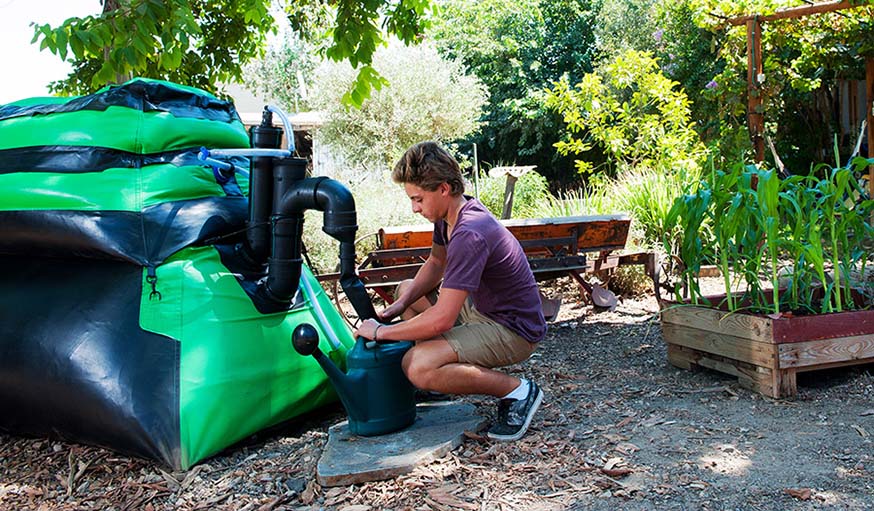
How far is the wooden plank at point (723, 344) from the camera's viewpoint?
3.40m

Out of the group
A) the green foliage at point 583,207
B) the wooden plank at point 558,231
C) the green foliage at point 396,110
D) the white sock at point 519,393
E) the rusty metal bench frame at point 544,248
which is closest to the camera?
the white sock at point 519,393

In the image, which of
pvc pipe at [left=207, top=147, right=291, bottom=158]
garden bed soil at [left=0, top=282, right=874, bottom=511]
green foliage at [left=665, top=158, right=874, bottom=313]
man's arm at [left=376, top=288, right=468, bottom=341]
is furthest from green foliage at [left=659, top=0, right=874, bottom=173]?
pvc pipe at [left=207, top=147, right=291, bottom=158]

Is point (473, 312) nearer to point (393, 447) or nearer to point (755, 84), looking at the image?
point (393, 447)

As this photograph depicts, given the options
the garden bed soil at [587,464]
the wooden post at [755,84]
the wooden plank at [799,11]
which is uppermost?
the wooden plank at [799,11]

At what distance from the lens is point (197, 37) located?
463cm

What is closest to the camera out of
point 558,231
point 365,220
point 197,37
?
point 197,37

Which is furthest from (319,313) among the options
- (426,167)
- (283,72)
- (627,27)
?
(283,72)

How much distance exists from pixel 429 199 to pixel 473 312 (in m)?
0.54

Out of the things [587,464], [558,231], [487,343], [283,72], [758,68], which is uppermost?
[283,72]

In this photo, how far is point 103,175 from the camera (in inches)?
124

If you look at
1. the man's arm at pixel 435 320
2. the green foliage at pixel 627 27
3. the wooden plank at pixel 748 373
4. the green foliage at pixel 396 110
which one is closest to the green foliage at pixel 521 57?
the green foliage at pixel 627 27

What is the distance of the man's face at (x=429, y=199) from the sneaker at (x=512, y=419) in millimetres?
794

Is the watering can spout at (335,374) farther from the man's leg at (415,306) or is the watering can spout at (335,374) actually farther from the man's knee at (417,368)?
the man's leg at (415,306)

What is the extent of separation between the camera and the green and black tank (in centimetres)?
296
